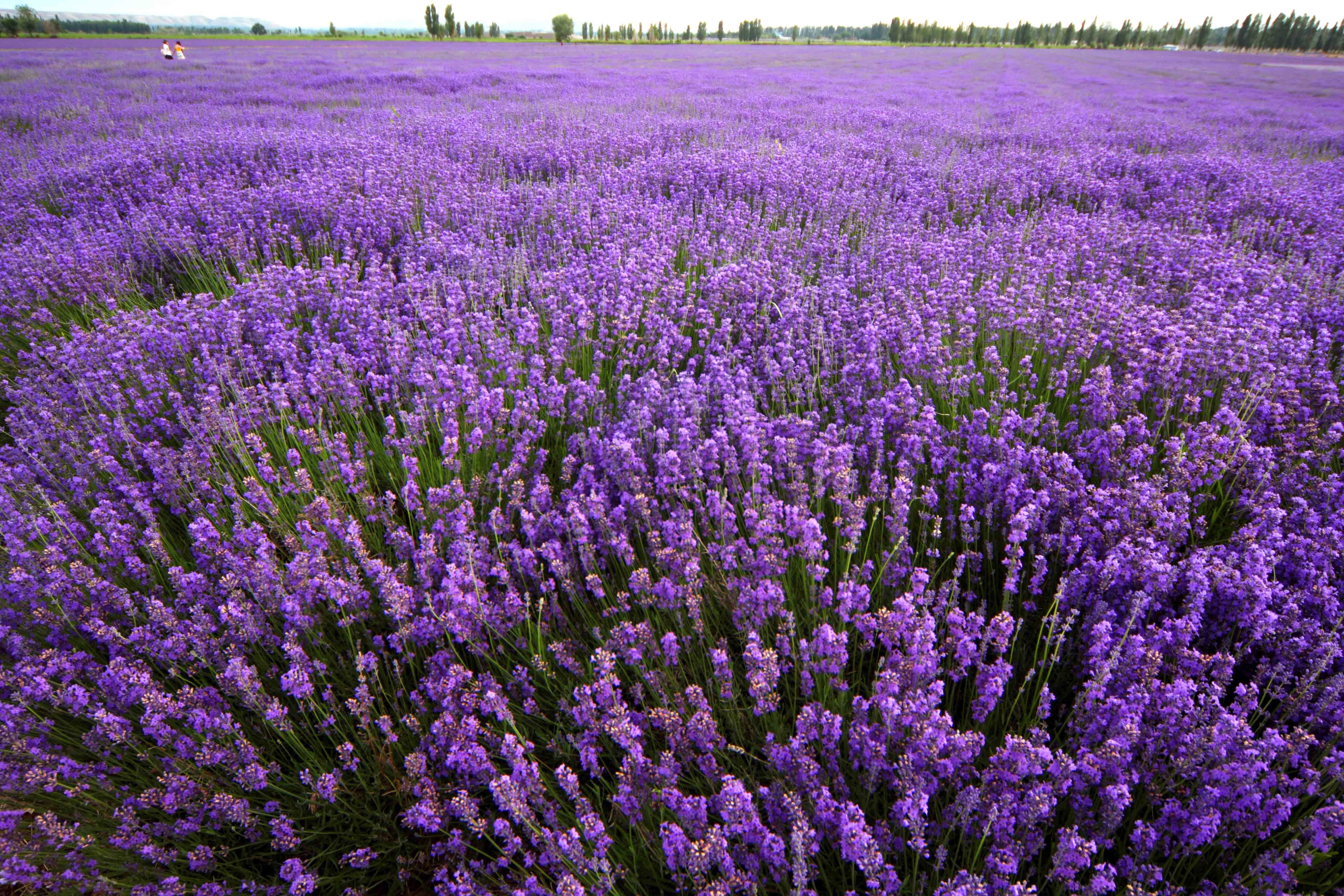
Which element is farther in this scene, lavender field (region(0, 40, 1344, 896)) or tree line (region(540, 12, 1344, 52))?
tree line (region(540, 12, 1344, 52))

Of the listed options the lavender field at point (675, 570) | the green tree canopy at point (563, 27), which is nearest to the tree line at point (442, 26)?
the green tree canopy at point (563, 27)

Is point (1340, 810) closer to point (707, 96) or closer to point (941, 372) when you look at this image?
point (941, 372)

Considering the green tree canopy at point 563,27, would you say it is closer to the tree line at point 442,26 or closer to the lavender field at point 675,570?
the tree line at point 442,26

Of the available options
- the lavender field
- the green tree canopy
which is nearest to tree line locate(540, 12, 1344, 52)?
the green tree canopy

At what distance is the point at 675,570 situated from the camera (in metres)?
1.89

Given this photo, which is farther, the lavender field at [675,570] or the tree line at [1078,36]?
the tree line at [1078,36]

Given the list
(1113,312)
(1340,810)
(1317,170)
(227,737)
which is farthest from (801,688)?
(1317,170)

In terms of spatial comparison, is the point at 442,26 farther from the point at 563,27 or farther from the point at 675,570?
the point at 675,570

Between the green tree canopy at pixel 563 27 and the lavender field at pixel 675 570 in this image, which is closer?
the lavender field at pixel 675 570

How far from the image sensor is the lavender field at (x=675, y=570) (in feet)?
4.73

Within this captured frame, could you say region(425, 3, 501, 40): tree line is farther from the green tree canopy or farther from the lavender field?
the lavender field

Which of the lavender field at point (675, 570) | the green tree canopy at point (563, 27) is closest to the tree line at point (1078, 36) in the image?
the green tree canopy at point (563, 27)

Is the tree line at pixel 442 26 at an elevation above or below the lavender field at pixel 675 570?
above

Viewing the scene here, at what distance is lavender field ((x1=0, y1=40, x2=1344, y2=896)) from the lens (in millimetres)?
1441
